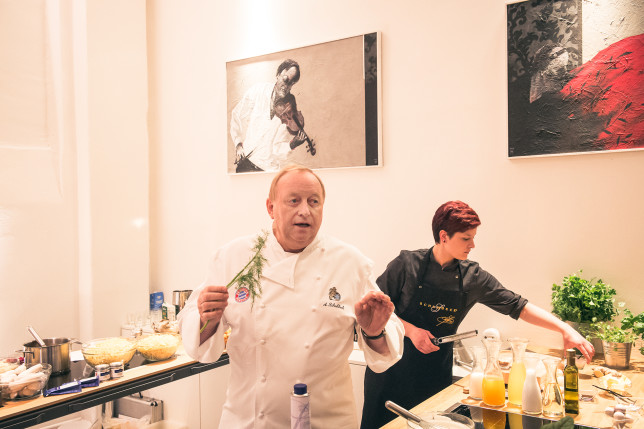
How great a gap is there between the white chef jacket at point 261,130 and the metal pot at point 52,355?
1740mm

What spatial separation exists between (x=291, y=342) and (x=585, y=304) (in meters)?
1.47

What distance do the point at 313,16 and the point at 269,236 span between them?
209cm

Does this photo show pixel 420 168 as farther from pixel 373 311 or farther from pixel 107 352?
pixel 107 352

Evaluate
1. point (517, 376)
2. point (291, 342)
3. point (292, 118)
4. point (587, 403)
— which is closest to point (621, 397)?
point (587, 403)

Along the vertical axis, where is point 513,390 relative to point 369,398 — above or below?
above

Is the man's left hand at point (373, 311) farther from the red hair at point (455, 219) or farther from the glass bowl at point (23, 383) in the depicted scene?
the glass bowl at point (23, 383)

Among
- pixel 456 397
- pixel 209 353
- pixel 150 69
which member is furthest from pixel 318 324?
pixel 150 69

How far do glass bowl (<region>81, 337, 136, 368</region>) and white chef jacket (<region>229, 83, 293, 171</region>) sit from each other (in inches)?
61.4

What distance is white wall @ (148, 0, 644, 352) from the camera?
9.14ft

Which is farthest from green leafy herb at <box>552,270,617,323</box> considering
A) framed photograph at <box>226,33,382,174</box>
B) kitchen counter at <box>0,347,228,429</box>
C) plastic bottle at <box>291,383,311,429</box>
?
kitchen counter at <box>0,347,228,429</box>

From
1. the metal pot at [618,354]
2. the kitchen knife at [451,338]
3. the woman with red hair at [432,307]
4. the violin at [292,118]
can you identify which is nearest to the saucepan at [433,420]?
the kitchen knife at [451,338]

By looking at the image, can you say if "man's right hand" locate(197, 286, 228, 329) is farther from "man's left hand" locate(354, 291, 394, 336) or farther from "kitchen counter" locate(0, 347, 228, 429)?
"kitchen counter" locate(0, 347, 228, 429)

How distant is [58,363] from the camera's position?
2629mm

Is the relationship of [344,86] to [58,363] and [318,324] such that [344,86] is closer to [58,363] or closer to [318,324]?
[318,324]
